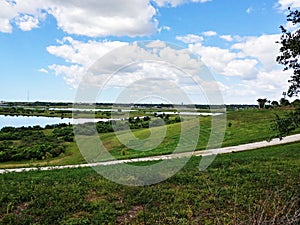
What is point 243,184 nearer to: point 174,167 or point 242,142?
point 174,167

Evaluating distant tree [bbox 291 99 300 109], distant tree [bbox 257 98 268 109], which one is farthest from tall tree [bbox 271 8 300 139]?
distant tree [bbox 257 98 268 109]

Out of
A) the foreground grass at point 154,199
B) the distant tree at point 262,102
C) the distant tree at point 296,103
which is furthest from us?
the distant tree at point 262,102

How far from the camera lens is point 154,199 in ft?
28.3

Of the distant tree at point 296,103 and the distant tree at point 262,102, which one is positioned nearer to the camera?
the distant tree at point 296,103

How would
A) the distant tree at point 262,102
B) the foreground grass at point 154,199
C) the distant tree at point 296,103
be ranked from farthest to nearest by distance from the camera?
the distant tree at point 262,102 → the distant tree at point 296,103 → the foreground grass at point 154,199

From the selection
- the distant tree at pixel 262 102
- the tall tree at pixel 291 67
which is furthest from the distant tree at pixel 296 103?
the distant tree at pixel 262 102

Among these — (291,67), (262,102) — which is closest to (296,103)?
(291,67)

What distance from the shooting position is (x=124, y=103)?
30.2ft

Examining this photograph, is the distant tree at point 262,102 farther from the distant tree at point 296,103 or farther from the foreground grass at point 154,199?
the distant tree at point 296,103

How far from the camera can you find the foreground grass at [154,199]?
7189mm

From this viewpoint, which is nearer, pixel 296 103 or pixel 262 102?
pixel 296 103

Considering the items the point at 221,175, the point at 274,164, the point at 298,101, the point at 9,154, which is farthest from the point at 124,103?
the point at 9,154

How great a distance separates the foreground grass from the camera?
283 inches

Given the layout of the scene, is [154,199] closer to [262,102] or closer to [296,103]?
[296,103]
